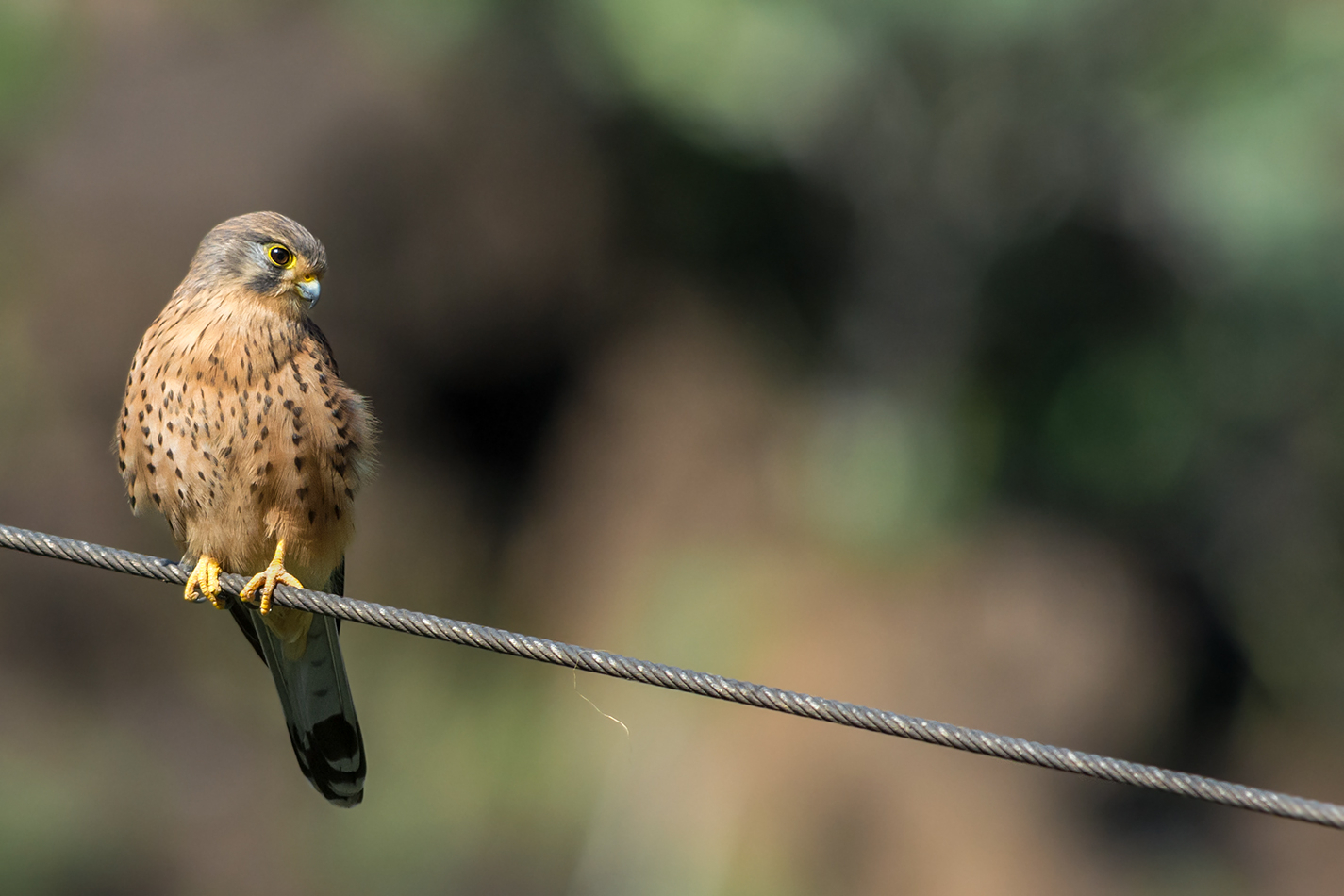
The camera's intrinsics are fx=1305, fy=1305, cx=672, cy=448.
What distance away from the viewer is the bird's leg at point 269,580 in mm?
3383

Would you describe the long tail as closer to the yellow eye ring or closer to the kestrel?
the kestrel

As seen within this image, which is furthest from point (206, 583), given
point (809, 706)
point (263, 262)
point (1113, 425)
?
point (1113, 425)

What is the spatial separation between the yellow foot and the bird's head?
2.38ft

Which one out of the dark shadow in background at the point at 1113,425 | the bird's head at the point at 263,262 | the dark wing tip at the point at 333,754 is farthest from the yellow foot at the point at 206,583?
the dark shadow in background at the point at 1113,425

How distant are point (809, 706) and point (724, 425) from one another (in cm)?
880

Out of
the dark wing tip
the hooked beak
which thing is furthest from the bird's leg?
the hooked beak

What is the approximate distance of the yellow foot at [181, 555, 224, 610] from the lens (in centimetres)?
339

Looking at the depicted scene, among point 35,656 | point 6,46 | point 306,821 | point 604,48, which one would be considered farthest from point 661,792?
point 6,46

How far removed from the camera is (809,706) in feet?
7.63

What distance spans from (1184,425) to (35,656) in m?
8.95

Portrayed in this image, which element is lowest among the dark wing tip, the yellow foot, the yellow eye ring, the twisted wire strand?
the dark wing tip

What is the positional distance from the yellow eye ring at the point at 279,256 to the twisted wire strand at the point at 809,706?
4.04 feet

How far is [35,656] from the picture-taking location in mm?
8656

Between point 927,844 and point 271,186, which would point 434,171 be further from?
point 927,844
